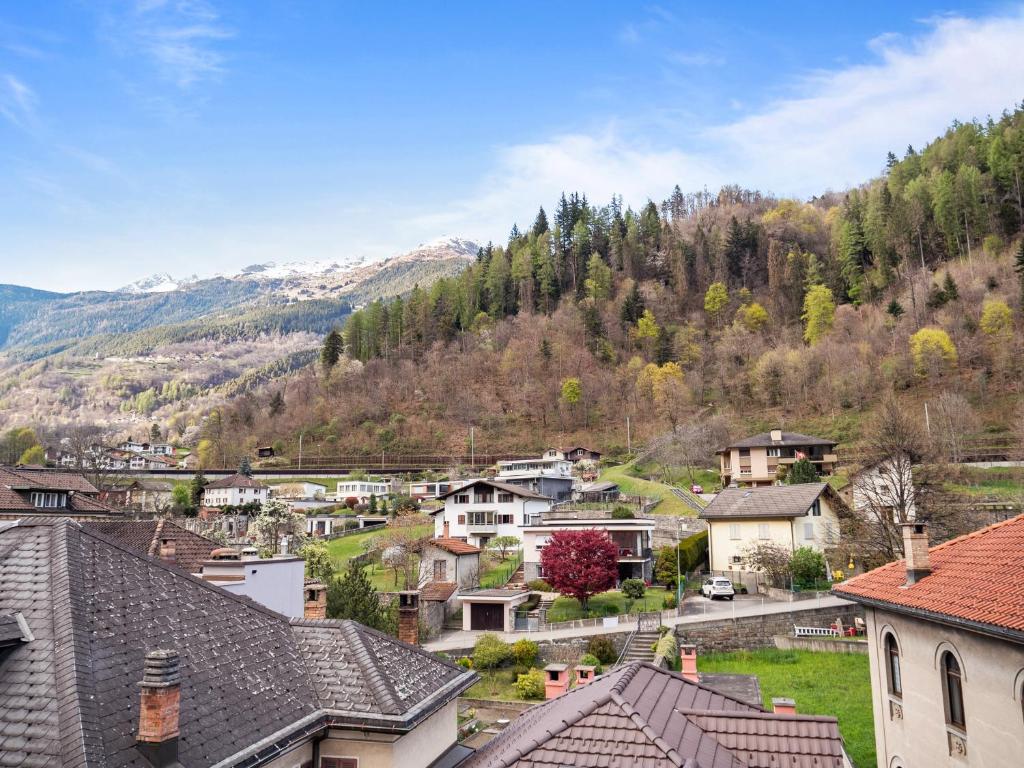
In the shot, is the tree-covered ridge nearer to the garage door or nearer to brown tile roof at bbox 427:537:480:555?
brown tile roof at bbox 427:537:480:555

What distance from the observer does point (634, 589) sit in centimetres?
3650

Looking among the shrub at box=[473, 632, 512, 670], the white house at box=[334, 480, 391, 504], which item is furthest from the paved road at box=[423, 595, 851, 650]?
the white house at box=[334, 480, 391, 504]

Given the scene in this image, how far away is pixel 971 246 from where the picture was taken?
9531 cm

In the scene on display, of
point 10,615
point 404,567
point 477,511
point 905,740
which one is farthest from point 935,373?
point 10,615

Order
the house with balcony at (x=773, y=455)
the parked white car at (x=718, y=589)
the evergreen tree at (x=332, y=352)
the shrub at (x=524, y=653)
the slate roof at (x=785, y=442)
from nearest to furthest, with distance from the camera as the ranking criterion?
1. the shrub at (x=524, y=653)
2. the parked white car at (x=718, y=589)
3. the slate roof at (x=785, y=442)
4. the house with balcony at (x=773, y=455)
5. the evergreen tree at (x=332, y=352)

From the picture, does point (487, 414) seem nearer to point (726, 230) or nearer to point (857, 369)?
point (857, 369)

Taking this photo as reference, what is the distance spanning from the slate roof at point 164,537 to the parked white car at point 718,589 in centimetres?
2433

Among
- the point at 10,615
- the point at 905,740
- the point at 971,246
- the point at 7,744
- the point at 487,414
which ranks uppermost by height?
the point at 971,246

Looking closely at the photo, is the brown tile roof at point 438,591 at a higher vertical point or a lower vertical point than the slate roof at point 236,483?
lower

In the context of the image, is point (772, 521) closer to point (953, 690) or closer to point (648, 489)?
point (648, 489)

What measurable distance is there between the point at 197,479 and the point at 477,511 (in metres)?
48.3

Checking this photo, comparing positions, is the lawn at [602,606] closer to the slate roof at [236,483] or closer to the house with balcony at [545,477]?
the house with balcony at [545,477]

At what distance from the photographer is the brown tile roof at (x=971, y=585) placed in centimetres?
1029

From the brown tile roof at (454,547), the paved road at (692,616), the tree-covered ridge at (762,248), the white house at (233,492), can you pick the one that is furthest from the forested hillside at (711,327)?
the brown tile roof at (454,547)
